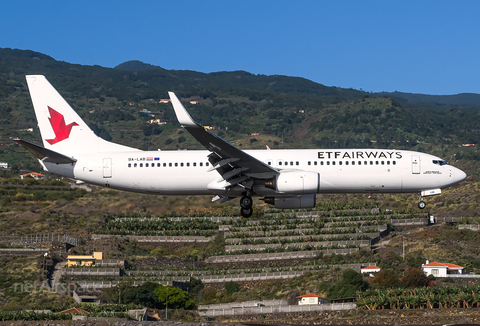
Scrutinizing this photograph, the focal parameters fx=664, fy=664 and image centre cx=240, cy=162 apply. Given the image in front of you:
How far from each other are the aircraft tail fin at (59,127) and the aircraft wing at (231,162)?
9159mm

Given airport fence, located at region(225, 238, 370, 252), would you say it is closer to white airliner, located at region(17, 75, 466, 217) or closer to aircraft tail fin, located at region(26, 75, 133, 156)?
white airliner, located at region(17, 75, 466, 217)

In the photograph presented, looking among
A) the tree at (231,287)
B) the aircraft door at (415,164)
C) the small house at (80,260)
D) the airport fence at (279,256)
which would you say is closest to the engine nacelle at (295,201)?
the aircraft door at (415,164)

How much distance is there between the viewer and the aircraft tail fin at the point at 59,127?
50.2m

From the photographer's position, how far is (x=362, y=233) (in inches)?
3873

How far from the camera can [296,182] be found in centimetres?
4444

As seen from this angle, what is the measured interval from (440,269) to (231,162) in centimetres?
4079

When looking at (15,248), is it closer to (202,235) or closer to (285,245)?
(202,235)

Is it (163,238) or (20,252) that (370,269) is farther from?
(20,252)

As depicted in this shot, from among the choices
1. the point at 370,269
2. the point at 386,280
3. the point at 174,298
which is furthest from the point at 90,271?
the point at 386,280

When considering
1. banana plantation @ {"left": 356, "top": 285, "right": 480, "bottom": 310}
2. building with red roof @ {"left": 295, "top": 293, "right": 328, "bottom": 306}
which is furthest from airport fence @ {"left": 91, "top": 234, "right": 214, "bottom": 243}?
banana plantation @ {"left": 356, "top": 285, "right": 480, "bottom": 310}

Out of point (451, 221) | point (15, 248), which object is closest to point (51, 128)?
point (15, 248)

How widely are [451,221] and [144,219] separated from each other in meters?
49.0

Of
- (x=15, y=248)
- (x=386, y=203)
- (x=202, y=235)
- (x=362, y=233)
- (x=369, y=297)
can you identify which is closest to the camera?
(x=369, y=297)

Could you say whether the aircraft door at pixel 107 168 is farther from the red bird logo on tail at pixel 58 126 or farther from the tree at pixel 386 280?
the tree at pixel 386 280
